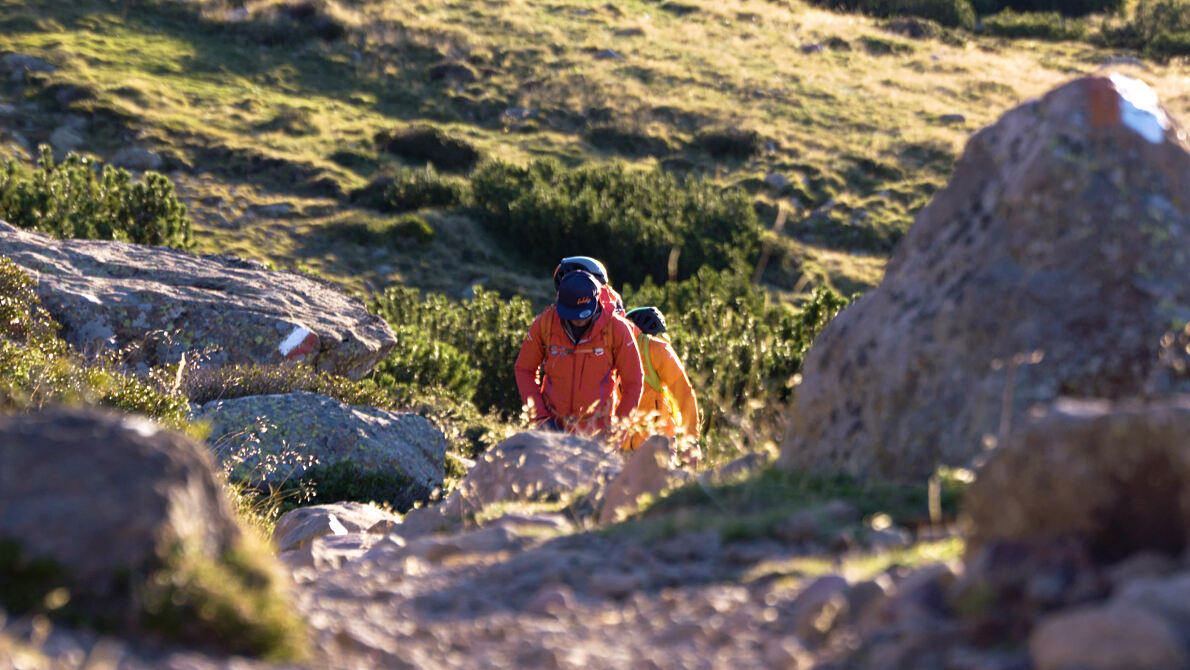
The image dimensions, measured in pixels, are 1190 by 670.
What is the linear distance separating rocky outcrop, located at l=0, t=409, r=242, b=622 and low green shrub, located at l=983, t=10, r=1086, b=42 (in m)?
40.1

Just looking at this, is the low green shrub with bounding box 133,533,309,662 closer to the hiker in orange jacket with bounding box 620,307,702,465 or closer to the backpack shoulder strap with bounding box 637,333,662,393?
the hiker in orange jacket with bounding box 620,307,702,465

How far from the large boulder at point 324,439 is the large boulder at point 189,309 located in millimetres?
1177

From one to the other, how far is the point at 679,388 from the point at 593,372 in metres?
→ 0.56

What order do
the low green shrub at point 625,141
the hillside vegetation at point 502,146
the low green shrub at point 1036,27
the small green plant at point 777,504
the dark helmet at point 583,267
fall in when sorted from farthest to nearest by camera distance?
the low green shrub at point 1036,27, the low green shrub at point 625,141, the hillside vegetation at point 502,146, the dark helmet at point 583,267, the small green plant at point 777,504

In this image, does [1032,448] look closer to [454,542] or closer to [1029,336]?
[1029,336]

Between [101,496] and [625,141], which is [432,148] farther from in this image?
[101,496]

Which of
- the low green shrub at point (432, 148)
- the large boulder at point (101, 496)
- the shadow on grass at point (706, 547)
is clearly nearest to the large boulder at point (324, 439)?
the shadow on grass at point (706, 547)

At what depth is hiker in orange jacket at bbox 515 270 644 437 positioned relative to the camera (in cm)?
665

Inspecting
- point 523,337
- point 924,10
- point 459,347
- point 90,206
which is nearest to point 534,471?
point 523,337

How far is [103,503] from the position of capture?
7.14ft

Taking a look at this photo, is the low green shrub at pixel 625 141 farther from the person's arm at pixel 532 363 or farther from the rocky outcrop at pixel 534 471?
the rocky outcrop at pixel 534 471

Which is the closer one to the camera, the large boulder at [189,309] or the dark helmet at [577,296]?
the dark helmet at [577,296]

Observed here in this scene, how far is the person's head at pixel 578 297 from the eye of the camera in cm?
661

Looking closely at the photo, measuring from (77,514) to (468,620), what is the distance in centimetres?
82
